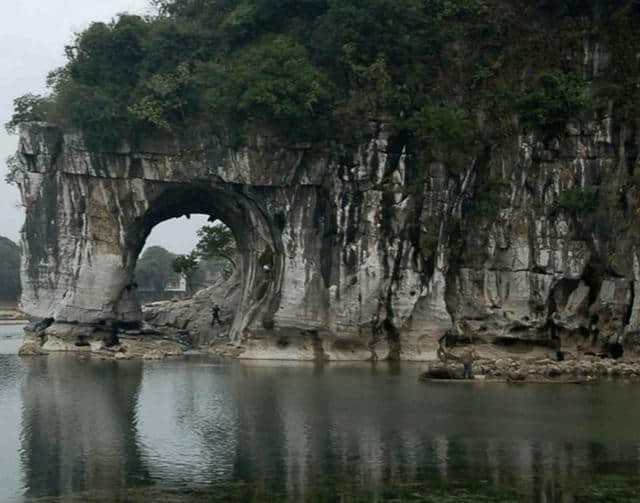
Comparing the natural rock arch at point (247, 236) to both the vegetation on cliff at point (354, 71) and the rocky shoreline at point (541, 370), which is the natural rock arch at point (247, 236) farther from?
the rocky shoreline at point (541, 370)

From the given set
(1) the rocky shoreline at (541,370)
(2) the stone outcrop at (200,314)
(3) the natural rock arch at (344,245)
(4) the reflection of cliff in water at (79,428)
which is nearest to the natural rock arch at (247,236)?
(3) the natural rock arch at (344,245)

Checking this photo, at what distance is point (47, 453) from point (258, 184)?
19.7m

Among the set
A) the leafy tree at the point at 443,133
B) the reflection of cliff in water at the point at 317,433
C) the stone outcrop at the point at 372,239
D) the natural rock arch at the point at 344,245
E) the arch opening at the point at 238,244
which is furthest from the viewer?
the arch opening at the point at 238,244

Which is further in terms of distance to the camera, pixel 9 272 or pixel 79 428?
pixel 9 272

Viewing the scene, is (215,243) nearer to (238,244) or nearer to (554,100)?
(238,244)

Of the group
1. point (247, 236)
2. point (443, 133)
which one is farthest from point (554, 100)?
point (247, 236)

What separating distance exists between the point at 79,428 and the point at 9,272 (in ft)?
217

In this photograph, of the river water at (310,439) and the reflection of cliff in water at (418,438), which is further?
the reflection of cliff in water at (418,438)

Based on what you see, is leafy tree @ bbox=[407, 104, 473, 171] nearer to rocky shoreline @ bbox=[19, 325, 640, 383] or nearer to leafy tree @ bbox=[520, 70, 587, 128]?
leafy tree @ bbox=[520, 70, 587, 128]

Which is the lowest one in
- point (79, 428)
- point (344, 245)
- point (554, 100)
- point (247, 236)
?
point (79, 428)

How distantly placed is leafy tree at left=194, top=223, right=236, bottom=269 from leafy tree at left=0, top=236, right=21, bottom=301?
115 feet

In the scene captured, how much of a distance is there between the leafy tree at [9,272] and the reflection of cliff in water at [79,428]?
176ft

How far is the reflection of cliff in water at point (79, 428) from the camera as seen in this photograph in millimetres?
17078

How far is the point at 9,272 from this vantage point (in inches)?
3324
